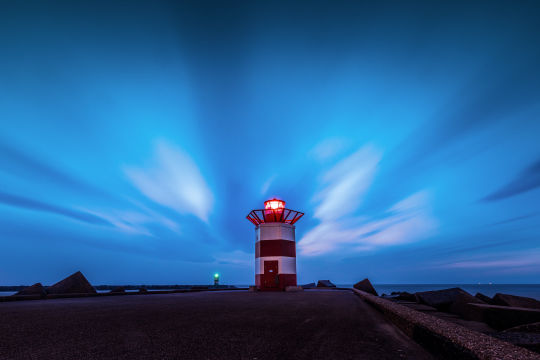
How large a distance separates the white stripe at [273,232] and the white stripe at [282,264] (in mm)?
1590

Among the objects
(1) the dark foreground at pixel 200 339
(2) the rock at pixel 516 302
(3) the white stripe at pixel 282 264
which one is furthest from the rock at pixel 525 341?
(3) the white stripe at pixel 282 264

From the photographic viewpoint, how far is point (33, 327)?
5.04 meters

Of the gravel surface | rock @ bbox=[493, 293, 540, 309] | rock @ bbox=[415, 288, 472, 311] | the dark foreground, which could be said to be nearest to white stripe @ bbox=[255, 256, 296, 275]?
rock @ bbox=[415, 288, 472, 311]

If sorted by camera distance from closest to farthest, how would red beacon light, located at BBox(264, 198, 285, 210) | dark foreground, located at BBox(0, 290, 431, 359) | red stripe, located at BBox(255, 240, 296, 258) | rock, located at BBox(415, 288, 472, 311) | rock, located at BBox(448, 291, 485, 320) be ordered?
dark foreground, located at BBox(0, 290, 431, 359) → rock, located at BBox(448, 291, 485, 320) → rock, located at BBox(415, 288, 472, 311) → red stripe, located at BBox(255, 240, 296, 258) → red beacon light, located at BBox(264, 198, 285, 210)

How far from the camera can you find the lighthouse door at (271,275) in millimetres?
21344

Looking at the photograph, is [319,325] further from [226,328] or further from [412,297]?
[412,297]

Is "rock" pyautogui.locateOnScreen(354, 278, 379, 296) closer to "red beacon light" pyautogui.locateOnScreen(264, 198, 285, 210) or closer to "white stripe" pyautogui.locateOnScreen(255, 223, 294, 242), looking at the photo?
"white stripe" pyautogui.locateOnScreen(255, 223, 294, 242)

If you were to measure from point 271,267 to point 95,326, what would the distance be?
17388 millimetres

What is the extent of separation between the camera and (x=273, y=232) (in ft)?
72.7

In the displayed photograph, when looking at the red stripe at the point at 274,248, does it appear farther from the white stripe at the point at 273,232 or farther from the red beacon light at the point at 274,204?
the red beacon light at the point at 274,204

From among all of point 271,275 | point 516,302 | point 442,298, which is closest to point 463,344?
point 516,302

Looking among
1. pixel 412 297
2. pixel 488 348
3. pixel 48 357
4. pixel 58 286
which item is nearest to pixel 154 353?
pixel 48 357

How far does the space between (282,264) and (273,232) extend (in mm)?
2631

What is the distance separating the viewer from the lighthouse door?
2134 centimetres
